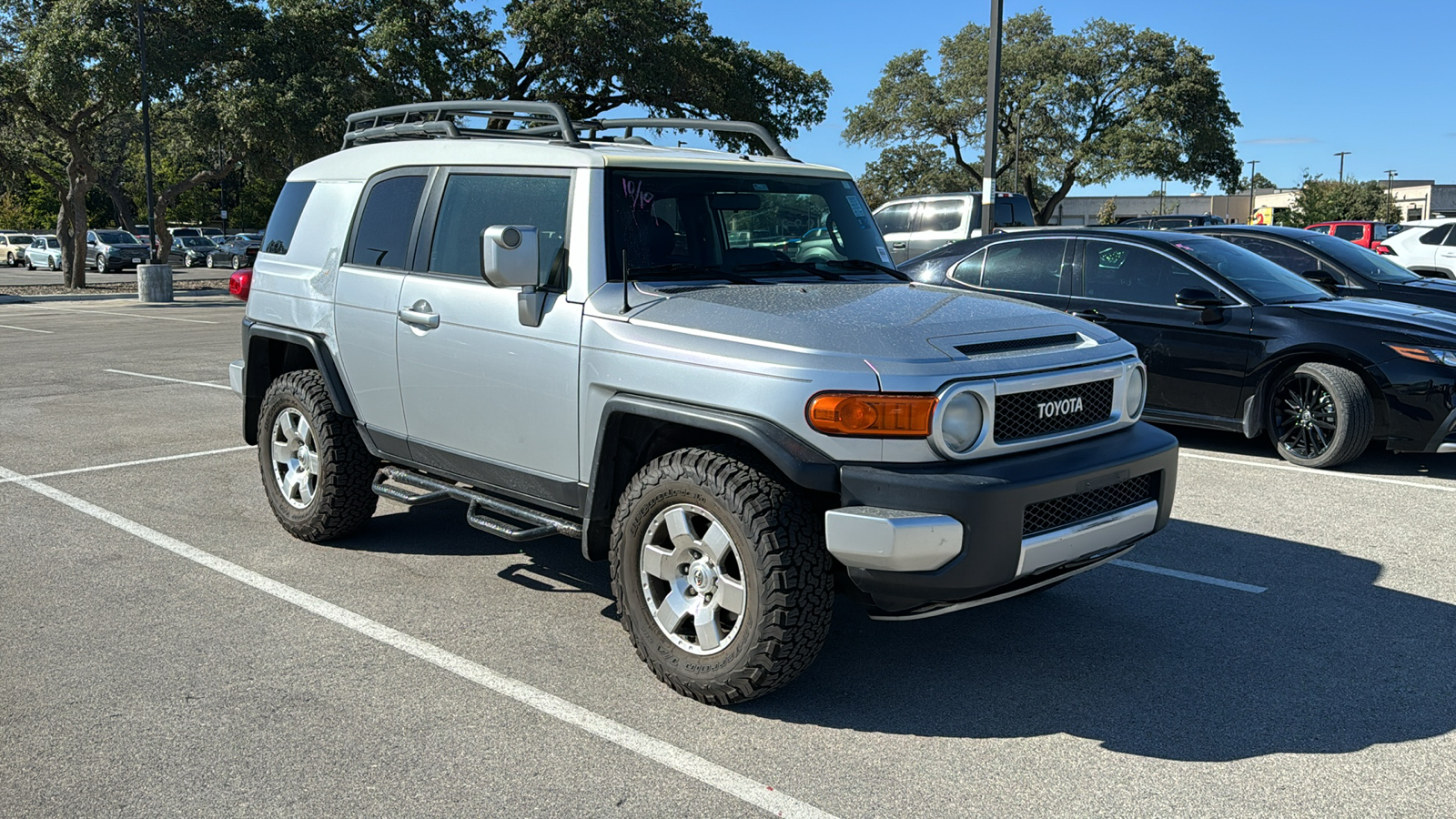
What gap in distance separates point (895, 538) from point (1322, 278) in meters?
8.04

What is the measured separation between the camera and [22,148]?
36.1 meters

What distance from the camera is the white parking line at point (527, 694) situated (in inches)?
→ 130

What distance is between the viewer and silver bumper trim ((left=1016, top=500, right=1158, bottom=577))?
3668mm

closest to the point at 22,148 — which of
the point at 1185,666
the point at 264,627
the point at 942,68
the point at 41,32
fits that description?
the point at 41,32

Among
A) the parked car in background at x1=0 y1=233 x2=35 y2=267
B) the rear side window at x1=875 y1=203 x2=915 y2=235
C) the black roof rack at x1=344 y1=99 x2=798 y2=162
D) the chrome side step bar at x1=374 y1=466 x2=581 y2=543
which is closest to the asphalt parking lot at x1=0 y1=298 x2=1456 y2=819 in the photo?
the chrome side step bar at x1=374 y1=466 x2=581 y2=543

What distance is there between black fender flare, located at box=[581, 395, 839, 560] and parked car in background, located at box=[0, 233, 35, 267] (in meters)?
56.0

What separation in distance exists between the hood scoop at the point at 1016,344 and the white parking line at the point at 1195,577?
1.73 m

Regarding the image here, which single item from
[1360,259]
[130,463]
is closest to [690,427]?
[130,463]

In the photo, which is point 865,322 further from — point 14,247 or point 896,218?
point 14,247

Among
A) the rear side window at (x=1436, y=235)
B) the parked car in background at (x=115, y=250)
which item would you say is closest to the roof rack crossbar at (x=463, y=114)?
the rear side window at (x=1436, y=235)

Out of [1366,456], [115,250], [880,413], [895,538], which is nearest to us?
[895,538]

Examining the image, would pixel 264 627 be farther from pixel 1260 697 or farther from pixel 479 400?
pixel 1260 697

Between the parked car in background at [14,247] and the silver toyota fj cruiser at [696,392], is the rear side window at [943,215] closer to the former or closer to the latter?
the silver toyota fj cruiser at [696,392]

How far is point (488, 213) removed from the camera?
16.0 ft
